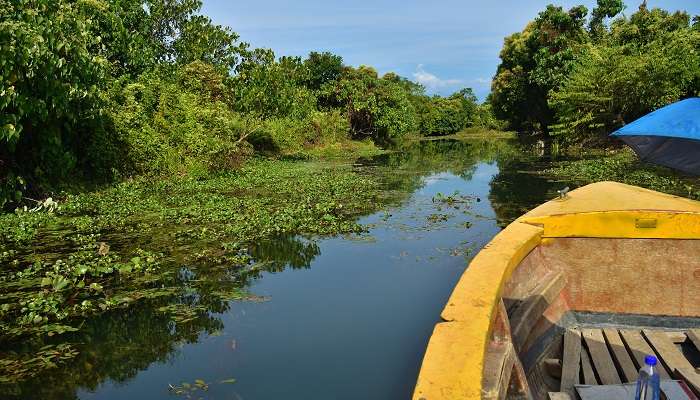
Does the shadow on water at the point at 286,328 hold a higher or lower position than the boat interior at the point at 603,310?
lower

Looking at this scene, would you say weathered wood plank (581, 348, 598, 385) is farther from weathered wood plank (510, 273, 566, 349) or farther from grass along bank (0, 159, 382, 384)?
grass along bank (0, 159, 382, 384)

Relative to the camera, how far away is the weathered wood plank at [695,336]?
319 cm

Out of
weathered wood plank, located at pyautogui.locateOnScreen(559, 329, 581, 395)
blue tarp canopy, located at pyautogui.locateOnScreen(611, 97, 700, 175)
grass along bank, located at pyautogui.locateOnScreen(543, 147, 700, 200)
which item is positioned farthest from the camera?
grass along bank, located at pyautogui.locateOnScreen(543, 147, 700, 200)

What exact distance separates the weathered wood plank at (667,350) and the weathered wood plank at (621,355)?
0.18 metres

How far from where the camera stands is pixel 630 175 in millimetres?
12852

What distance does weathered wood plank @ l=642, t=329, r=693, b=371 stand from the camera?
292 centimetres

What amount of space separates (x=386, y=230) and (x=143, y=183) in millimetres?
6941

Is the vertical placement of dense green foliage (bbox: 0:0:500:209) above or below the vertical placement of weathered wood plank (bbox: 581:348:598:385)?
above

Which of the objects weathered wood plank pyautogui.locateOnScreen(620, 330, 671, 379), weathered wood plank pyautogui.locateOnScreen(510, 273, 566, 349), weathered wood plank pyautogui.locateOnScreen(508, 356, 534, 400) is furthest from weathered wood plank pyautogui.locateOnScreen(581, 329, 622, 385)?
weathered wood plank pyautogui.locateOnScreen(508, 356, 534, 400)

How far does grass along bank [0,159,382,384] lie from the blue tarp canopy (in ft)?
12.8

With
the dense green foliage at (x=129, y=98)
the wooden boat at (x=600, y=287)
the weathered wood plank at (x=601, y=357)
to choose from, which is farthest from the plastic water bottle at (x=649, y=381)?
the dense green foliage at (x=129, y=98)

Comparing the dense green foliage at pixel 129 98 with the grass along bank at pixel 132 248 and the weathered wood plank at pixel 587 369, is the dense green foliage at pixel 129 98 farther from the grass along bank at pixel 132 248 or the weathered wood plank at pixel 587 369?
the weathered wood plank at pixel 587 369

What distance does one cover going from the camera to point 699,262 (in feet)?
11.0

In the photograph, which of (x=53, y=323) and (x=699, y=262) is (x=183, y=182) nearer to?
(x=53, y=323)
